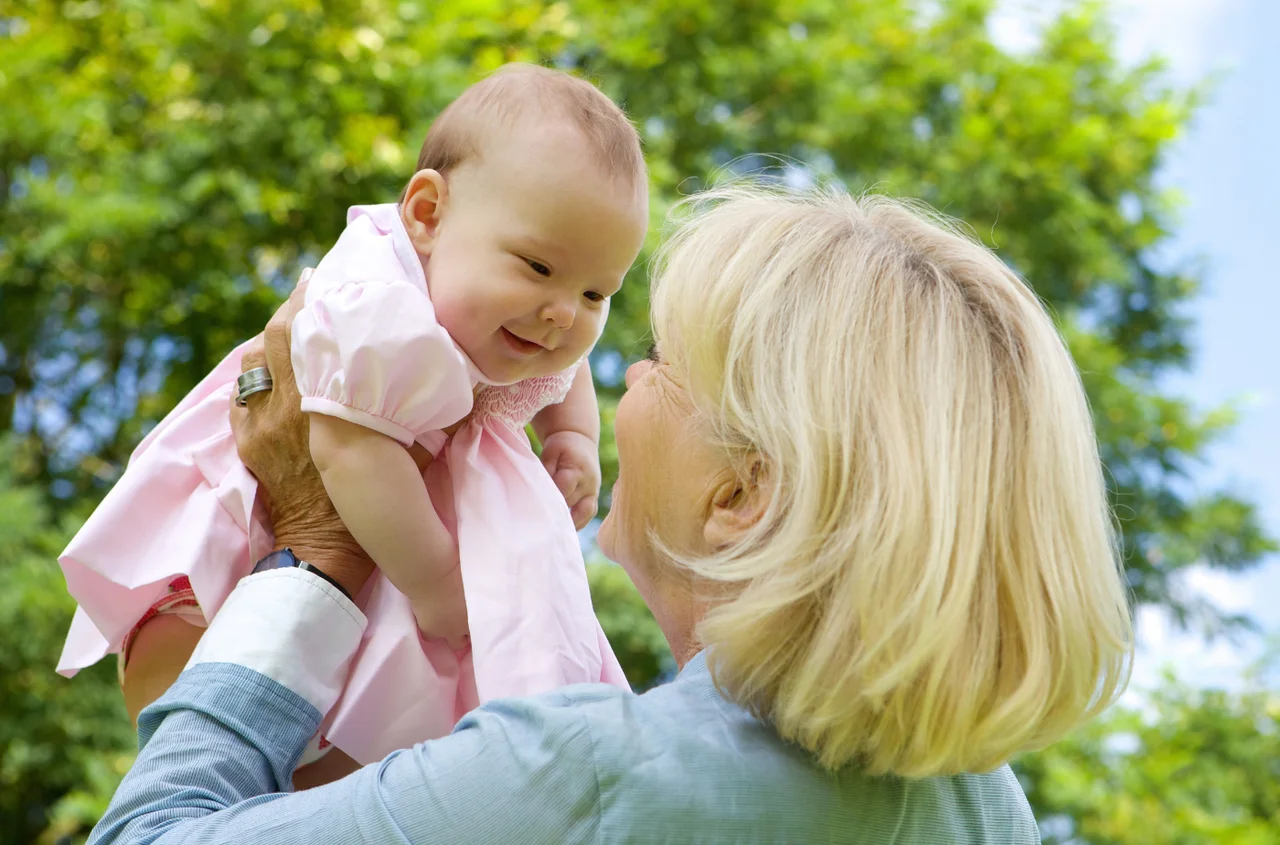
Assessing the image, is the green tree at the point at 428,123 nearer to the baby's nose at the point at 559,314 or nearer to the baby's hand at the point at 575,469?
the baby's hand at the point at 575,469

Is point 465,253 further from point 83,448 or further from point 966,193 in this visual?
point 966,193

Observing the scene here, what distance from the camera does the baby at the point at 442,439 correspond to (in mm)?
1392

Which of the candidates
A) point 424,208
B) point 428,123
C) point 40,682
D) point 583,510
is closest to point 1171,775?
point 428,123

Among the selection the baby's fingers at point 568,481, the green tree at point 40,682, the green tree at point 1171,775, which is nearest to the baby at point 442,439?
the baby's fingers at point 568,481

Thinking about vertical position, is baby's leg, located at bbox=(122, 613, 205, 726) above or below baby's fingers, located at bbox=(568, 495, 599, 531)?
below

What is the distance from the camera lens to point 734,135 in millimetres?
6676

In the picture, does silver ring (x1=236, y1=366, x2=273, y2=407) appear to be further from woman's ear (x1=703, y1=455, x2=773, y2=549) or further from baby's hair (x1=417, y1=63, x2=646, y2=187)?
woman's ear (x1=703, y1=455, x2=773, y2=549)

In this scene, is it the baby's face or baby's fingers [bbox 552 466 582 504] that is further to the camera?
baby's fingers [bbox 552 466 582 504]

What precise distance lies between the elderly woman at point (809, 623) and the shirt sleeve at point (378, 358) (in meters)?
0.23

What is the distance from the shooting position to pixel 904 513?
1115 mm

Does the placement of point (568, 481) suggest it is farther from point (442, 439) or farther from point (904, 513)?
point (904, 513)

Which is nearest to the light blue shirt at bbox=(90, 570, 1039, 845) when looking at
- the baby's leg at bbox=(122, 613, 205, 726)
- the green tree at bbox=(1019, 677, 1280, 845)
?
the baby's leg at bbox=(122, 613, 205, 726)

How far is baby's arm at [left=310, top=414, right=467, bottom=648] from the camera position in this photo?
54.6 inches

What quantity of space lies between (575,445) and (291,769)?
59cm
